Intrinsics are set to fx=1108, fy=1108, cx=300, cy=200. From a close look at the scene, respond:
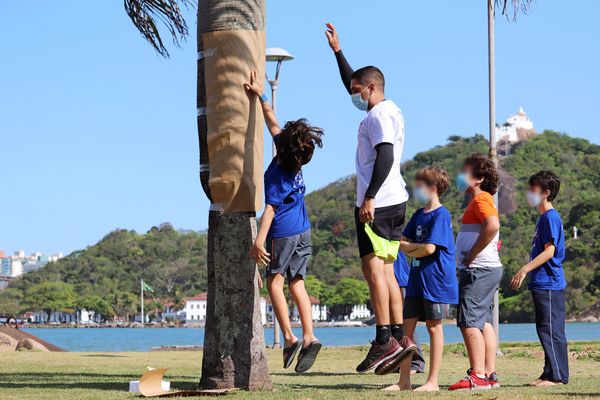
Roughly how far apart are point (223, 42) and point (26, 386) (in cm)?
328

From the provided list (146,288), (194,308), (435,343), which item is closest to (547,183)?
(435,343)

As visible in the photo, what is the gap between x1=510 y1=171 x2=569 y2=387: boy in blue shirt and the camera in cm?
974

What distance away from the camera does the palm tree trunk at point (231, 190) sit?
8.54 meters

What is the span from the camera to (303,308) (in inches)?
338

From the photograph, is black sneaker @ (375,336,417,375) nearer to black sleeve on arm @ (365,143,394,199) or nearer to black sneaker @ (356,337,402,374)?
black sneaker @ (356,337,402,374)

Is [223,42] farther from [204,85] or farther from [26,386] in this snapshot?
[26,386]

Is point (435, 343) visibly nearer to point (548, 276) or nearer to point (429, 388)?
point (429, 388)

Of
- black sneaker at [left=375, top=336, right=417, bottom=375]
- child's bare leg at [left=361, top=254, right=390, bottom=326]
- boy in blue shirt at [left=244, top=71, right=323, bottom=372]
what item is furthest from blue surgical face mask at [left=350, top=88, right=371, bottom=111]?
black sneaker at [left=375, top=336, right=417, bottom=375]

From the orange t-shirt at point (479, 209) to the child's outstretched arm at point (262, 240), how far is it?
1.88 m

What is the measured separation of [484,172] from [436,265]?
3.29 ft

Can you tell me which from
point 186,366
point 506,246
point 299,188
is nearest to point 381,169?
point 299,188

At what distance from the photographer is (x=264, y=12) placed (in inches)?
355

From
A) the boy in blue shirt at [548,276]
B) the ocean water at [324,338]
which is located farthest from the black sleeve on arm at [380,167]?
the ocean water at [324,338]

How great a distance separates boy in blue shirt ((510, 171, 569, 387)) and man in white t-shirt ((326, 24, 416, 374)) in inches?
75.1
